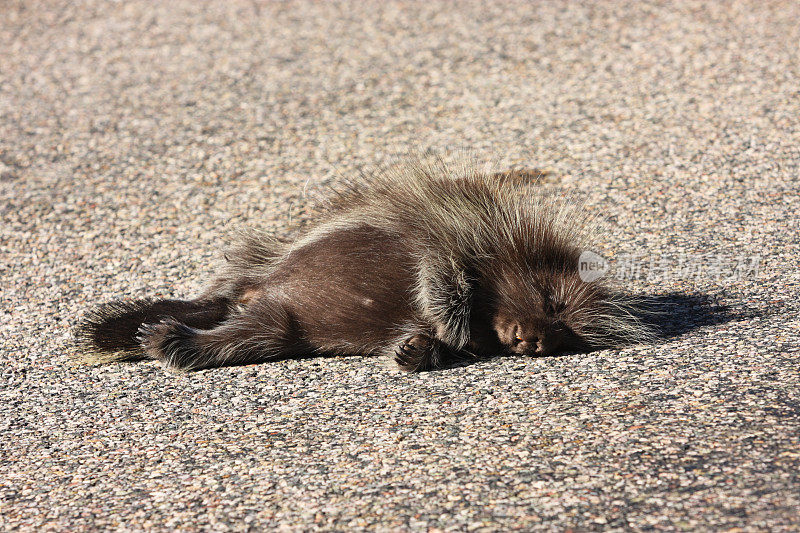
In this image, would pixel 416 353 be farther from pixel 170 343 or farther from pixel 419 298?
pixel 170 343

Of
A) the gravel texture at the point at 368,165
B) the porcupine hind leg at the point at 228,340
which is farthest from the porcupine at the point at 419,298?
the gravel texture at the point at 368,165

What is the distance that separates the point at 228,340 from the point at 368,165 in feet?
8.92

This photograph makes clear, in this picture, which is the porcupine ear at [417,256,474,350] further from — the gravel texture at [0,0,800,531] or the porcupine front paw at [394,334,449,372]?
the gravel texture at [0,0,800,531]

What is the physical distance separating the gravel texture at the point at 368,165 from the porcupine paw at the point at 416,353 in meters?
0.07

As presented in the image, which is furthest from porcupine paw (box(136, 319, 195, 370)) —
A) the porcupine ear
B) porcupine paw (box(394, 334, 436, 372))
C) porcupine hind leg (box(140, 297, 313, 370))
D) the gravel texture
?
the porcupine ear

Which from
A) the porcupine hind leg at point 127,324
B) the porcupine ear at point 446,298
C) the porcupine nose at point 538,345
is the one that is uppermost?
the porcupine ear at point 446,298

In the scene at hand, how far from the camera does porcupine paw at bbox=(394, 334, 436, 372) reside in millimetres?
4059

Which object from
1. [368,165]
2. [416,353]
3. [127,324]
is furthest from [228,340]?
[368,165]

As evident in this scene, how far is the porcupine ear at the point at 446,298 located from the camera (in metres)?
4.10

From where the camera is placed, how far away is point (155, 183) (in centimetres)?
685

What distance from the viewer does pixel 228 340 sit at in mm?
4320

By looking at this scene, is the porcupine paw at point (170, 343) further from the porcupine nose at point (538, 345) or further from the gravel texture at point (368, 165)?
the porcupine nose at point (538, 345)

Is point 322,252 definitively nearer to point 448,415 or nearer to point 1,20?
point 448,415

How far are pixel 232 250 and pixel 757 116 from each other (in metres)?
4.50
